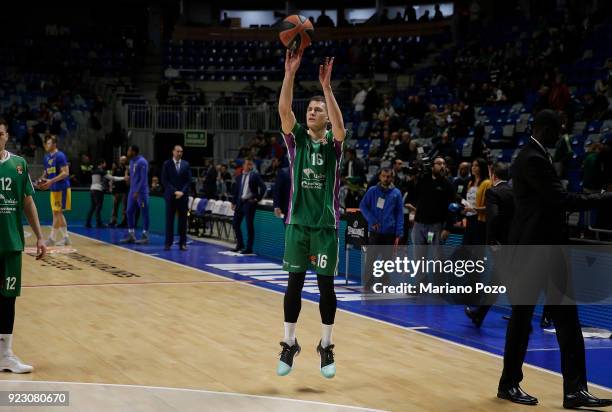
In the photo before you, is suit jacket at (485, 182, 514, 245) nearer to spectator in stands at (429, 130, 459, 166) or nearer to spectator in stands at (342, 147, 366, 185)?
spectator in stands at (429, 130, 459, 166)

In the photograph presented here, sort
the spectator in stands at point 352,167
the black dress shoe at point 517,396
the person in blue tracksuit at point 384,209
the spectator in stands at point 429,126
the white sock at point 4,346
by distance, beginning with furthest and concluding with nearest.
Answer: the spectator in stands at point 429,126, the spectator in stands at point 352,167, the person in blue tracksuit at point 384,209, the white sock at point 4,346, the black dress shoe at point 517,396

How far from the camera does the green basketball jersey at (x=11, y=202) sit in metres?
7.08

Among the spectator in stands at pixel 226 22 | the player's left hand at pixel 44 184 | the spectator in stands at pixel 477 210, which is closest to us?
the spectator in stands at pixel 477 210

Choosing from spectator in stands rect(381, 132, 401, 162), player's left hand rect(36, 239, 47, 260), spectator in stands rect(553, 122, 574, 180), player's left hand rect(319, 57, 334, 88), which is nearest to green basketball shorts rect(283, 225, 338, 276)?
player's left hand rect(319, 57, 334, 88)

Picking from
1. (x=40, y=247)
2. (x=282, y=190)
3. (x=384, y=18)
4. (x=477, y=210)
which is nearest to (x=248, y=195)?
(x=282, y=190)

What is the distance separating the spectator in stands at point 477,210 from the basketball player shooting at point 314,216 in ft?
14.8

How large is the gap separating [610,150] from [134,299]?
7.41m

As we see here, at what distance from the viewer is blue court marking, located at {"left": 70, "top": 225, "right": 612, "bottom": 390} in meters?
8.51

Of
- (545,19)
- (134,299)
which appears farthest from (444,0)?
(134,299)

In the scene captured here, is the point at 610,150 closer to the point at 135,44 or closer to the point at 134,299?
the point at 134,299

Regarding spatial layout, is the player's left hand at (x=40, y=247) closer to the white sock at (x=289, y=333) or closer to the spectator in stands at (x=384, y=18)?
the white sock at (x=289, y=333)

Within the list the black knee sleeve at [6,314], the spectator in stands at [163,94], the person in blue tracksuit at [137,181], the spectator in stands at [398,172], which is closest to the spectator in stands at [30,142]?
the spectator in stands at [163,94]

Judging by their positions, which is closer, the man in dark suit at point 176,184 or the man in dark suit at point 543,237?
the man in dark suit at point 543,237

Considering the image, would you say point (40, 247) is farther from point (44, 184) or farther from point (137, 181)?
point (137, 181)
